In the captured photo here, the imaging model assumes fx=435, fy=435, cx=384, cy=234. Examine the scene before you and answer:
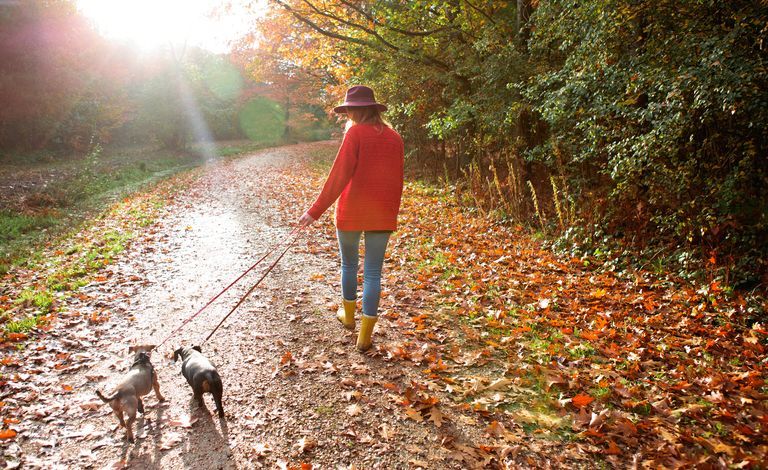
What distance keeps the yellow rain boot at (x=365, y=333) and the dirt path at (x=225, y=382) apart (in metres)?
0.12

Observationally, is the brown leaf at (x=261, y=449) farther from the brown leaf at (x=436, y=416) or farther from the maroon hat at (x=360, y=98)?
the maroon hat at (x=360, y=98)

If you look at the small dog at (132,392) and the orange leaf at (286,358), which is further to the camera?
the orange leaf at (286,358)

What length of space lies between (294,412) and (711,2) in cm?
599

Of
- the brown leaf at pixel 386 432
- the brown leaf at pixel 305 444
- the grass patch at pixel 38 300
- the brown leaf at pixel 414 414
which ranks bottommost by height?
the brown leaf at pixel 305 444

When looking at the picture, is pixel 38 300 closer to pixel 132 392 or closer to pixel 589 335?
pixel 132 392

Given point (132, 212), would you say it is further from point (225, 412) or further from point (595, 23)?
point (595, 23)

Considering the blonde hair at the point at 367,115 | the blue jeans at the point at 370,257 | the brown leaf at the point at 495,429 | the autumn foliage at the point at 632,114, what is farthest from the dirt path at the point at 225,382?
the autumn foliage at the point at 632,114

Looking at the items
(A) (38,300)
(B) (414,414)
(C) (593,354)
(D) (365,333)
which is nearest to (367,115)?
(D) (365,333)

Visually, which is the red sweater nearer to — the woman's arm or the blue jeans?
the woman's arm

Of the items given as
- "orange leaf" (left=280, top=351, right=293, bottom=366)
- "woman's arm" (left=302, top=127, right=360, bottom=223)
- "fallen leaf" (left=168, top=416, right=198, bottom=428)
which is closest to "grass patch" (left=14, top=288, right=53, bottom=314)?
"fallen leaf" (left=168, top=416, right=198, bottom=428)

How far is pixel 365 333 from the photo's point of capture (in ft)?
13.9

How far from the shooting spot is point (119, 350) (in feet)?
14.9

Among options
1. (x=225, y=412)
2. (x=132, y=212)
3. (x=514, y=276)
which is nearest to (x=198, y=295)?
(x=225, y=412)

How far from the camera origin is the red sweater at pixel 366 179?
3.72 metres
